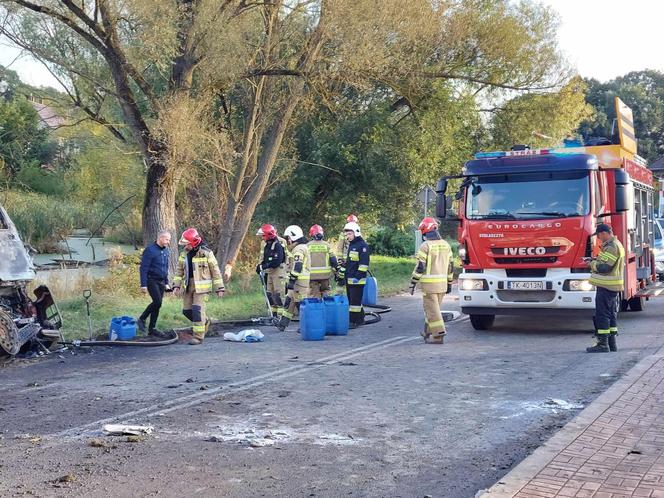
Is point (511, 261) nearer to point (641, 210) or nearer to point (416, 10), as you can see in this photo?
point (641, 210)

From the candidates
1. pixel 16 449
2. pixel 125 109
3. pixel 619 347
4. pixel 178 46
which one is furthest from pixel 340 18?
pixel 16 449

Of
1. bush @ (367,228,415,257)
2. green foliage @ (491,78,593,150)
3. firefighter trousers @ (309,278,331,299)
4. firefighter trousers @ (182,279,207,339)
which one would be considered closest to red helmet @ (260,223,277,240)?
firefighter trousers @ (309,278,331,299)

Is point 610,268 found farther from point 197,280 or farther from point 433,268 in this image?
point 197,280

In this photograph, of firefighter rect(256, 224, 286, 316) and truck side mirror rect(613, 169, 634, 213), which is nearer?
truck side mirror rect(613, 169, 634, 213)

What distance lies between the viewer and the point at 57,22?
16344 mm

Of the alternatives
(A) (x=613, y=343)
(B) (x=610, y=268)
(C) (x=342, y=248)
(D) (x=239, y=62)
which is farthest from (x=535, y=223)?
(D) (x=239, y=62)

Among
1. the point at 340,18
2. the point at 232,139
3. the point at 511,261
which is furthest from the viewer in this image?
the point at 232,139

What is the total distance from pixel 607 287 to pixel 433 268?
2.45 m

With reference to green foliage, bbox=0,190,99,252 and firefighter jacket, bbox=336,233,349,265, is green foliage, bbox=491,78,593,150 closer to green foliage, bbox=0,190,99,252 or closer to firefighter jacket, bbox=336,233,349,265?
firefighter jacket, bbox=336,233,349,265

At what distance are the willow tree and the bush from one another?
50.2 ft

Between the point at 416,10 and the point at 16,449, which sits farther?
the point at 416,10

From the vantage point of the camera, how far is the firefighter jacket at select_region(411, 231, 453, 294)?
11.5 m

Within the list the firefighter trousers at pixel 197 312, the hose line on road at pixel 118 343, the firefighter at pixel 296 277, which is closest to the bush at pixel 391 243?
the firefighter at pixel 296 277

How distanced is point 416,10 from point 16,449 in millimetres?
14745
